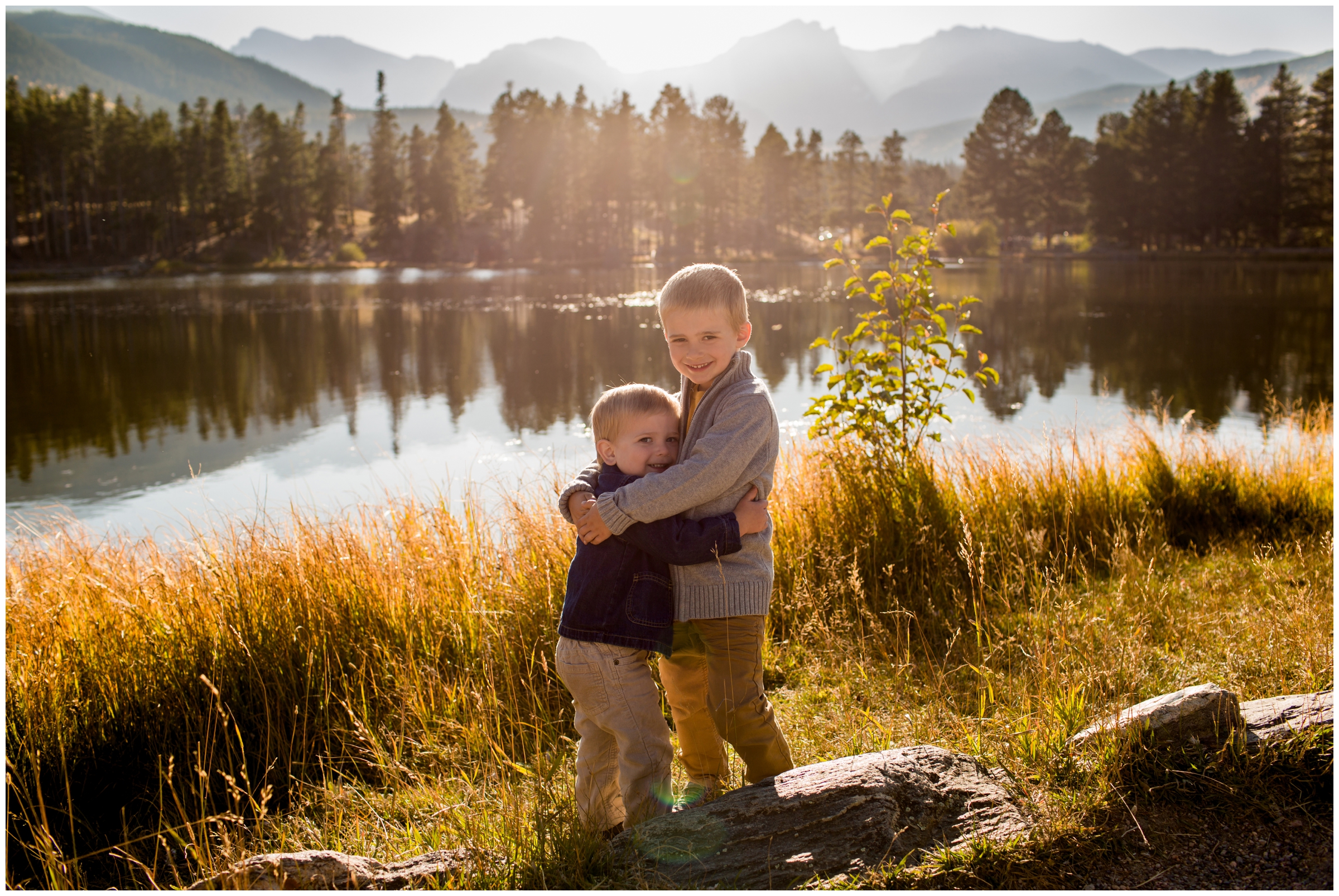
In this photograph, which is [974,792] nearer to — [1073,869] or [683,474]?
[1073,869]

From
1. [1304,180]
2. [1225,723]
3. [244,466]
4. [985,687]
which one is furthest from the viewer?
[1304,180]

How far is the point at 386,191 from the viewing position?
63.7 metres

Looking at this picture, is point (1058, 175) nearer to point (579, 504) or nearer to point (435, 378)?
point (435, 378)

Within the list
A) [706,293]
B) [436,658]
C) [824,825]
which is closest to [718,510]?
[706,293]

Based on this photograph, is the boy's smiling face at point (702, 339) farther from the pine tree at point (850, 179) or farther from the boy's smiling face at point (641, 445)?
the pine tree at point (850, 179)

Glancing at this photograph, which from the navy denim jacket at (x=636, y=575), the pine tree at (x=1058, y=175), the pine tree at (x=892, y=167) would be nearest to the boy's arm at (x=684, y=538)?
the navy denim jacket at (x=636, y=575)

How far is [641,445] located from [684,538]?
335mm

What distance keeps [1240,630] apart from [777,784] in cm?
266

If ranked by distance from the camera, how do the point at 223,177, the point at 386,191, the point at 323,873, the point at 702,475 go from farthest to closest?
the point at 386,191
the point at 223,177
the point at 702,475
the point at 323,873

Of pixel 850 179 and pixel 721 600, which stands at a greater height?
pixel 850 179

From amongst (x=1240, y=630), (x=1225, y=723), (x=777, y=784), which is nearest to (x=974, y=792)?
(x=777, y=784)

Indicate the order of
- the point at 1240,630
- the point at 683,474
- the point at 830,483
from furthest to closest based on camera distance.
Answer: the point at 830,483, the point at 1240,630, the point at 683,474

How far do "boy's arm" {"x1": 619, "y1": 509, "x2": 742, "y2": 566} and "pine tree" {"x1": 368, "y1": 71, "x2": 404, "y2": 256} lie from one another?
6566cm

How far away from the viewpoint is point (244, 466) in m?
11.7
